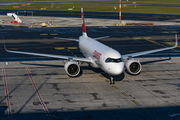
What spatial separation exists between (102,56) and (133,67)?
5532 mm

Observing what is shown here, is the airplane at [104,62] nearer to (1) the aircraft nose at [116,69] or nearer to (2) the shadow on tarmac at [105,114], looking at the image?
(1) the aircraft nose at [116,69]

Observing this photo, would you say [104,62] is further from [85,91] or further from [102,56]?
[85,91]

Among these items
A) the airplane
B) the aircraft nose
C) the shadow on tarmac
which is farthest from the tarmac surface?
the aircraft nose

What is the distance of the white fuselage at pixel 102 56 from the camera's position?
32531mm

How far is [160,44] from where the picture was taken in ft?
207

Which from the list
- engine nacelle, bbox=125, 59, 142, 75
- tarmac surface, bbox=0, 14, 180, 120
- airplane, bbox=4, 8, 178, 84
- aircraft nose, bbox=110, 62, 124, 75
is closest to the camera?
tarmac surface, bbox=0, 14, 180, 120

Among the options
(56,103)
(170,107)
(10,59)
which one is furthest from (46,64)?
(170,107)

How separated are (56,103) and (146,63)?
21.7 m

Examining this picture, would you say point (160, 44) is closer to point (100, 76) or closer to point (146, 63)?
point (146, 63)

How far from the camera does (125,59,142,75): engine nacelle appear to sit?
37.2 m

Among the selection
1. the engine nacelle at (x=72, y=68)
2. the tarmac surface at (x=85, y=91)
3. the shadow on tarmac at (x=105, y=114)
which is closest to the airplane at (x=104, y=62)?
the engine nacelle at (x=72, y=68)

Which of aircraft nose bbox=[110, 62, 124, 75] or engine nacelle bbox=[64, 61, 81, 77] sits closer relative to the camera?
aircraft nose bbox=[110, 62, 124, 75]

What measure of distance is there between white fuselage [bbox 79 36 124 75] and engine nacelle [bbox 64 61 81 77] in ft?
8.41

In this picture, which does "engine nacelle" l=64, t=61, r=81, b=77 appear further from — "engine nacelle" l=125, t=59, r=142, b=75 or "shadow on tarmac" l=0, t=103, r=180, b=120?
"shadow on tarmac" l=0, t=103, r=180, b=120
